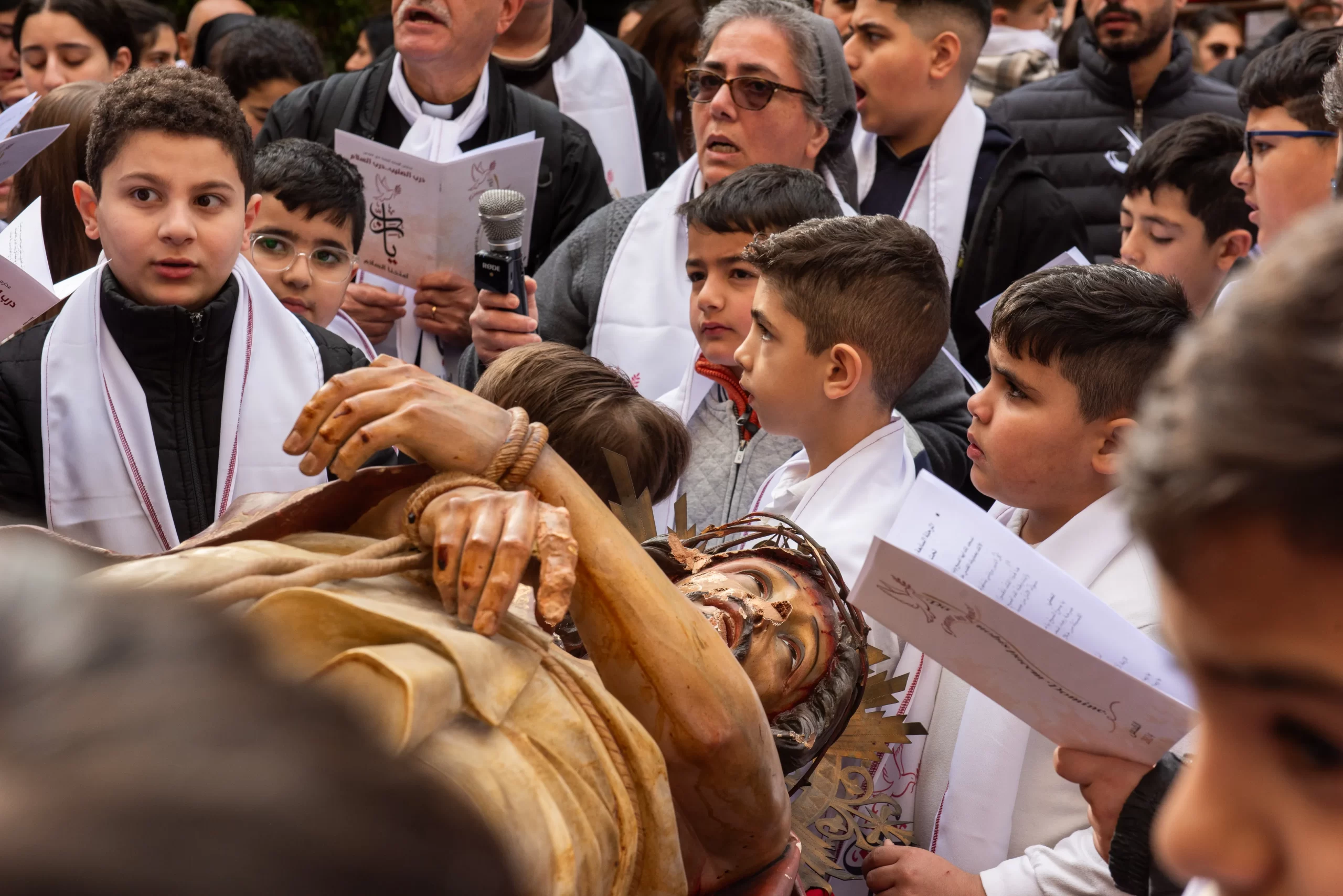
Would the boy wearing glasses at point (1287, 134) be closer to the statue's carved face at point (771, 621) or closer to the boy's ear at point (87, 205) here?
the statue's carved face at point (771, 621)

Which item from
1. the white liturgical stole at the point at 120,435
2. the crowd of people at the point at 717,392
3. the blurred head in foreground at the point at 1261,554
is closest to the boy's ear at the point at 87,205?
the crowd of people at the point at 717,392

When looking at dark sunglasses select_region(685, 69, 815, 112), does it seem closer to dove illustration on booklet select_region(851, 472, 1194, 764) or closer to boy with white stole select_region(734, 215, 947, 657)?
boy with white stole select_region(734, 215, 947, 657)

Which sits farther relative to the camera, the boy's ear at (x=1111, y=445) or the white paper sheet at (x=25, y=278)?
the white paper sheet at (x=25, y=278)

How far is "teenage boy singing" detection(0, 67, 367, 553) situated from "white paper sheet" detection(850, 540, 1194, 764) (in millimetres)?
1439

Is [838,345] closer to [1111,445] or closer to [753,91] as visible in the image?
[1111,445]

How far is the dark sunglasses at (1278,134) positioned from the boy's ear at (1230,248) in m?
0.45

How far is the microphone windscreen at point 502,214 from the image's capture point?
3.04m

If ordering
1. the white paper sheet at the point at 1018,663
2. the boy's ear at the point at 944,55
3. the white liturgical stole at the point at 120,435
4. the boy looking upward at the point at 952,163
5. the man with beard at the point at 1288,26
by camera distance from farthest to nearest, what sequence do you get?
the man with beard at the point at 1288,26
the boy's ear at the point at 944,55
the boy looking upward at the point at 952,163
the white liturgical stole at the point at 120,435
the white paper sheet at the point at 1018,663

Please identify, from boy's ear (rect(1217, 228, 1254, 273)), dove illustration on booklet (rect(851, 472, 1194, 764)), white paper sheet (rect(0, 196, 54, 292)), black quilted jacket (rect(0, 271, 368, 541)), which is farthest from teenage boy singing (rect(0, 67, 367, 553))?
boy's ear (rect(1217, 228, 1254, 273))

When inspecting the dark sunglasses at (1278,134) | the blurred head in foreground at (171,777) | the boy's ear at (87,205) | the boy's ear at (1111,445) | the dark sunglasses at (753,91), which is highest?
the blurred head in foreground at (171,777)

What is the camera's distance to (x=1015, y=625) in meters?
1.62

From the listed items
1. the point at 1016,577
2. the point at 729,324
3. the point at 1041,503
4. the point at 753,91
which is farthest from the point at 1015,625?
the point at 753,91

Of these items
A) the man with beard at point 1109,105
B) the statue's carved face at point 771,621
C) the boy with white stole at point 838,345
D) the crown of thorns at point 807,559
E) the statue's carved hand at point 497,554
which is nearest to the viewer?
the statue's carved hand at point 497,554

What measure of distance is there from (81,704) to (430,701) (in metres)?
0.69
